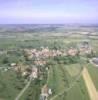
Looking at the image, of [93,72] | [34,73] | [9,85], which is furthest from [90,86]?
[9,85]

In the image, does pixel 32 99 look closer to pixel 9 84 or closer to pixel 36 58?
pixel 9 84

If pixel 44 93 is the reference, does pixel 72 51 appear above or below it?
above

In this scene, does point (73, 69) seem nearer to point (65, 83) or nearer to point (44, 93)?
point (65, 83)

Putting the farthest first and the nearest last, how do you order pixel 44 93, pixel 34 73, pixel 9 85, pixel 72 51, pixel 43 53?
pixel 72 51 → pixel 43 53 → pixel 34 73 → pixel 9 85 → pixel 44 93

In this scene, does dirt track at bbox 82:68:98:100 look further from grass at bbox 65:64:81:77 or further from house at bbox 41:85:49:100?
house at bbox 41:85:49:100

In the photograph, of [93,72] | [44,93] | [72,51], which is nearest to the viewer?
[44,93]

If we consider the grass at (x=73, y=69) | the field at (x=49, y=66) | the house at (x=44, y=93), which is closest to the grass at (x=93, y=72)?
the field at (x=49, y=66)

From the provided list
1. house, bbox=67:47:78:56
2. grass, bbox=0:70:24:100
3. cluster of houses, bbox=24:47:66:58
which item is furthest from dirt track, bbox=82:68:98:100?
grass, bbox=0:70:24:100

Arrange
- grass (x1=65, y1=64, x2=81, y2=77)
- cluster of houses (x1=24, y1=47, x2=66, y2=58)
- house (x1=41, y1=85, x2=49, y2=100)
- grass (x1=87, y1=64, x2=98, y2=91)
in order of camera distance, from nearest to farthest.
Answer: house (x1=41, y1=85, x2=49, y2=100) < grass (x1=87, y1=64, x2=98, y2=91) < grass (x1=65, y1=64, x2=81, y2=77) < cluster of houses (x1=24, y1=47, x2=66, y2=58)

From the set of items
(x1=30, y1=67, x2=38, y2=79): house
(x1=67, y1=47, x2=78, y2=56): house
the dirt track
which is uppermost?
(x1=67, y1=47, x2=78, y2=56): house

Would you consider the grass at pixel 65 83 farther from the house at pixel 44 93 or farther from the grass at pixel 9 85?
the grass at pixel 9 85
